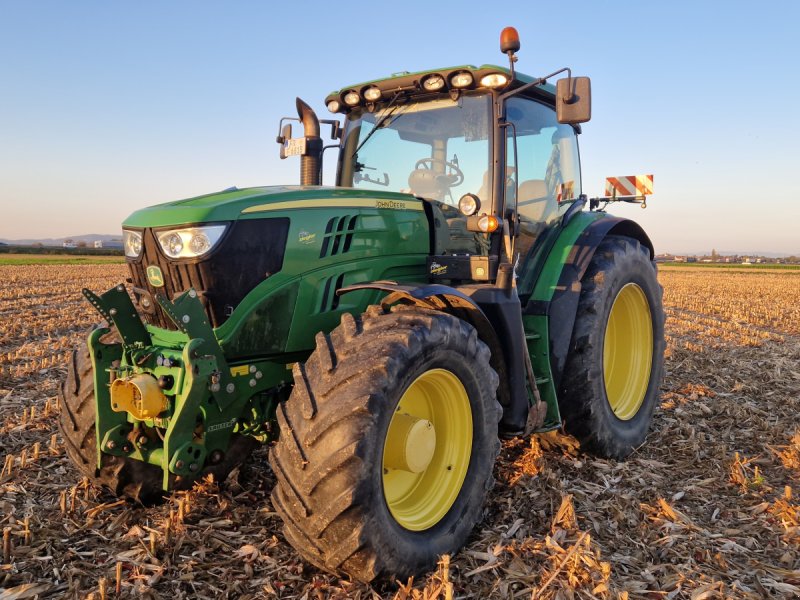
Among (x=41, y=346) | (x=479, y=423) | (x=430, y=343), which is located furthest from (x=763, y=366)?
(x=41, y=346)

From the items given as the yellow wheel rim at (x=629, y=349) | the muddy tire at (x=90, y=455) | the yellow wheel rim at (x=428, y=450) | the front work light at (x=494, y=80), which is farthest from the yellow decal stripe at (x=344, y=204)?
the yellow wheel rim at (x=629, y=349)

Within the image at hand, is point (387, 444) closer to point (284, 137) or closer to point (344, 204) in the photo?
point (344, 204)

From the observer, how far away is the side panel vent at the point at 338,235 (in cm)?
349

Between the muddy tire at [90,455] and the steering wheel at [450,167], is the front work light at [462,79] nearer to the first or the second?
the steering wheel at [450,167]

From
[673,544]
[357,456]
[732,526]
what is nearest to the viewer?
[357,456]

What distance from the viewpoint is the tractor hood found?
3182mm

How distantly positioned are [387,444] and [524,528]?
102cm

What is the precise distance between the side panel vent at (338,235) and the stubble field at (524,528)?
1540 mm

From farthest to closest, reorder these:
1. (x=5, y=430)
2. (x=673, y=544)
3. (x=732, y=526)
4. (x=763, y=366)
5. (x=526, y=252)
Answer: (x=763, y=366), (x=5, y=430), (x=526, y=252), (x=732, y=526), (x=673, y=544)

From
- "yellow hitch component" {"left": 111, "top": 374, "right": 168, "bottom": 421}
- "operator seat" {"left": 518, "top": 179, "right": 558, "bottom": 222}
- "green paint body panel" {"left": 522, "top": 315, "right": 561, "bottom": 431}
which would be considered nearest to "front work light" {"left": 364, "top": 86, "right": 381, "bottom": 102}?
"operator seat" {"left": 518, "top": 179, "right": 558, "bottom": 222}

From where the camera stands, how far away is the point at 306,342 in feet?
11.3

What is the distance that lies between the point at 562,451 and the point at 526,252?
1.52 metres

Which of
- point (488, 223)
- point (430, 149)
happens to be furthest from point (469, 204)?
point (430, 149)

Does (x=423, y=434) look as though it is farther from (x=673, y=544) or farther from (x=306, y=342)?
(x=673, y=544)
